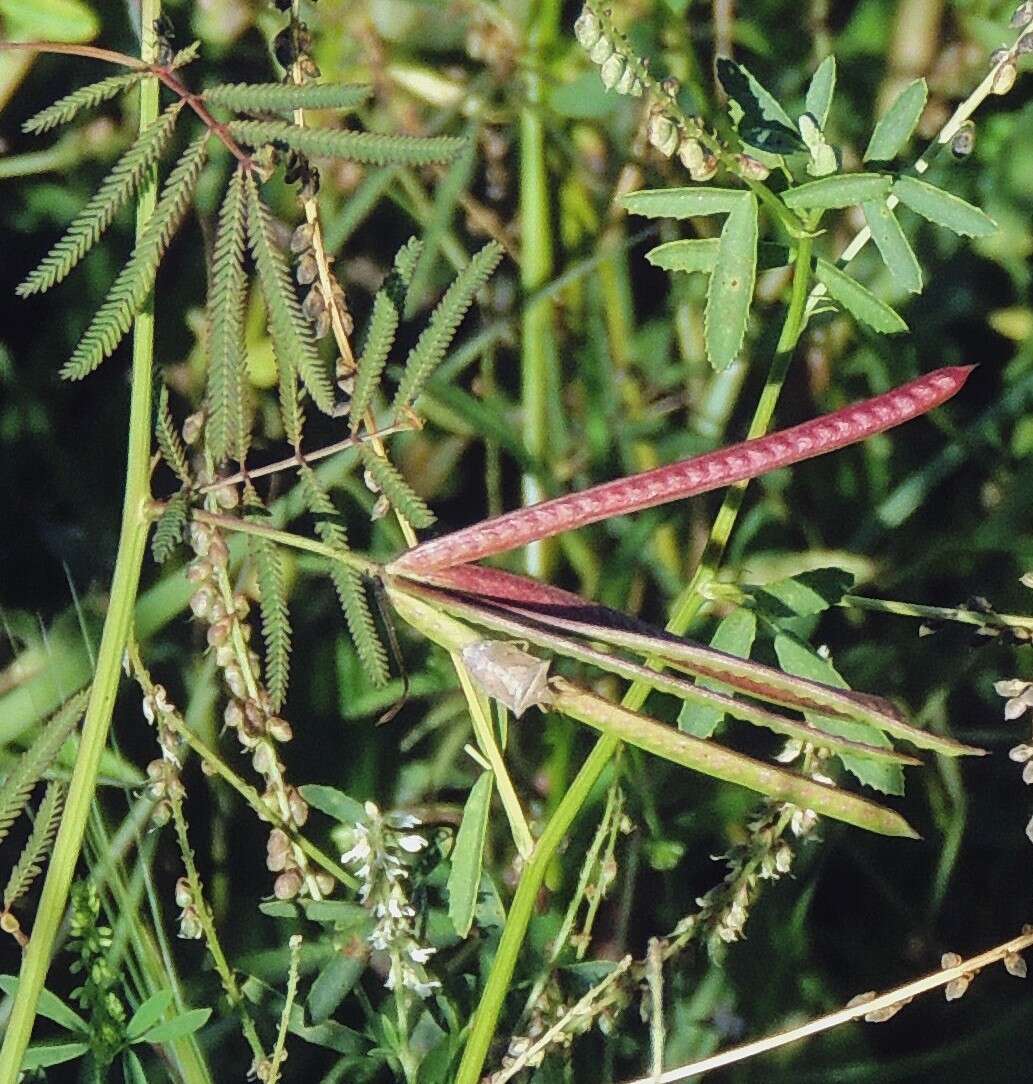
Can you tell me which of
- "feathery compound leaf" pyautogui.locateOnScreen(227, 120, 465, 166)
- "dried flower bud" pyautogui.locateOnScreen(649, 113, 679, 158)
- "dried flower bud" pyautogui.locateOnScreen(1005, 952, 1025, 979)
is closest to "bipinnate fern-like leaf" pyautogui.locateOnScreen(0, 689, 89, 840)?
"feathery compound leaf" pyautogui.locateOnScreen(227, 120, 465, 166)

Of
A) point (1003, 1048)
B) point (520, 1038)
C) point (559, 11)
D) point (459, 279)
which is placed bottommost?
point (1003, 1048)

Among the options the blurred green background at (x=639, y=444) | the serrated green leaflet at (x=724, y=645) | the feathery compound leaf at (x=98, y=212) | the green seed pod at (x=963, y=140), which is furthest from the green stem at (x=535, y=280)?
the feathery compound leaf at (x=98, y=212)

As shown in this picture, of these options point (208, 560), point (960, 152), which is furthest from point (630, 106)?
point (208, 560)

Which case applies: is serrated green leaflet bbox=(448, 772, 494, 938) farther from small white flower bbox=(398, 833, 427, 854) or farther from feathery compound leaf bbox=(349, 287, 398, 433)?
feathery compound leaf bbox=(349, 287, 398, 433)

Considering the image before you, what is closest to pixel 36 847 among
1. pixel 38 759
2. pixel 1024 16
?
pixel 38 759

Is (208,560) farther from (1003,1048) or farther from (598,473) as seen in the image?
(1003,1048)

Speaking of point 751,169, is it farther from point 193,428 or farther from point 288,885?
point 288,885
